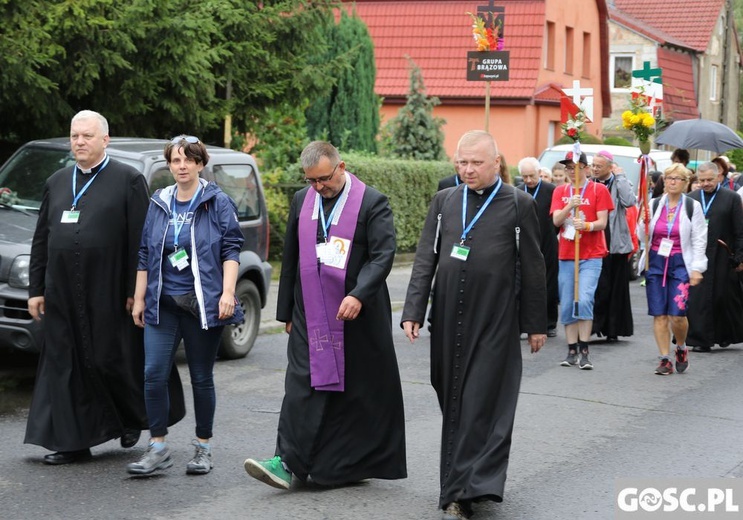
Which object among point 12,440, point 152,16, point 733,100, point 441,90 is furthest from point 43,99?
point 733,100

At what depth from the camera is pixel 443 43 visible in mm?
35781

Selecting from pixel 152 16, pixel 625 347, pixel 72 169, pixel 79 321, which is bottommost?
pixel 625 347

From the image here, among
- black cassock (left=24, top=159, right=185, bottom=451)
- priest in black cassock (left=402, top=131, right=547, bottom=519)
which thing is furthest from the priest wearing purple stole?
black cassock (left=24, top=159, right=185, bottom=451)

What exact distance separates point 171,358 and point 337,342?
97 cm

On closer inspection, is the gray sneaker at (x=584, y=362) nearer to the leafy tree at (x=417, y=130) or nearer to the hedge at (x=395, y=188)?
the hedge at (x=395, y=188)

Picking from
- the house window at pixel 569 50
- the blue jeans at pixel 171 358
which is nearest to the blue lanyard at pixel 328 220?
the blue jeans at pixel 171 358

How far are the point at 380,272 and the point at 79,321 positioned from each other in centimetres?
181

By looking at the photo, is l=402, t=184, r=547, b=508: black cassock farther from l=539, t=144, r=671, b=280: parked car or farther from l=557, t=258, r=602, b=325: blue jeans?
l=539, t=144, r=671, b=280: parked car

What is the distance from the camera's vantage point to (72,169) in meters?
7.57

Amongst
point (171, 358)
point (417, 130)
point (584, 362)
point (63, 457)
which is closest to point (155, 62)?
point (584, 362)

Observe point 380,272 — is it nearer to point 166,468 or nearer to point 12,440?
point 166,468

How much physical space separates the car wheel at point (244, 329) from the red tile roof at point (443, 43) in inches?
922

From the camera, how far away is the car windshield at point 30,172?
34.0ft

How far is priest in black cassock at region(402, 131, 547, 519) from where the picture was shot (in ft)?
21.3
